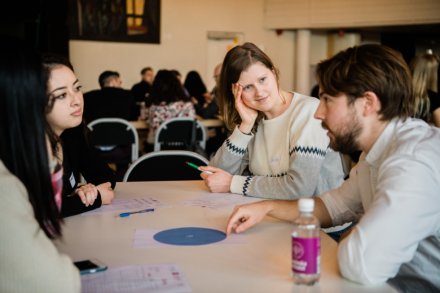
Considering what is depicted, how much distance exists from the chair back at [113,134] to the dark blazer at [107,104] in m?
0.52

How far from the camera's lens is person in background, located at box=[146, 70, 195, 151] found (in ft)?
20.4

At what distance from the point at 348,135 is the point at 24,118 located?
938 millimetres

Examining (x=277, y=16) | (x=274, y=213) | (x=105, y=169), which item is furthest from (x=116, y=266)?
(x=277, y=16)

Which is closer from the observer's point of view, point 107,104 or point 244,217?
point 244,217

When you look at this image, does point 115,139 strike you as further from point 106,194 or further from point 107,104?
point 106,194

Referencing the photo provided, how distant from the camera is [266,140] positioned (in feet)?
9.22

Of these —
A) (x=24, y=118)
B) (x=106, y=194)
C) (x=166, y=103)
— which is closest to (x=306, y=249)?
(x=24, y=118)

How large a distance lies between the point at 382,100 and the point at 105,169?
5.00 feet

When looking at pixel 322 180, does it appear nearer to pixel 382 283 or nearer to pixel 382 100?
pixel 382 100

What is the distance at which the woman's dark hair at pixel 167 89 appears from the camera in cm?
632

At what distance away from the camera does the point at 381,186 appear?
1535 mm

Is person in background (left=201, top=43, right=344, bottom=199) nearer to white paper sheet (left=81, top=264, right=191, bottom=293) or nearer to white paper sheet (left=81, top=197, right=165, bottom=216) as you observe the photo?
white paper sheet (left=81, top=197, right=165, bottom=216)

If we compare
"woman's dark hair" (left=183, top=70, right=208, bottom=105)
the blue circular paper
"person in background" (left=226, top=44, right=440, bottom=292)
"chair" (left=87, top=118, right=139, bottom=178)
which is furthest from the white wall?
"person in background" (left=226, top=44, right=440, bottom=292)

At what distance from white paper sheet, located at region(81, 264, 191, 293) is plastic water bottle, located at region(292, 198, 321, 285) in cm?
28
